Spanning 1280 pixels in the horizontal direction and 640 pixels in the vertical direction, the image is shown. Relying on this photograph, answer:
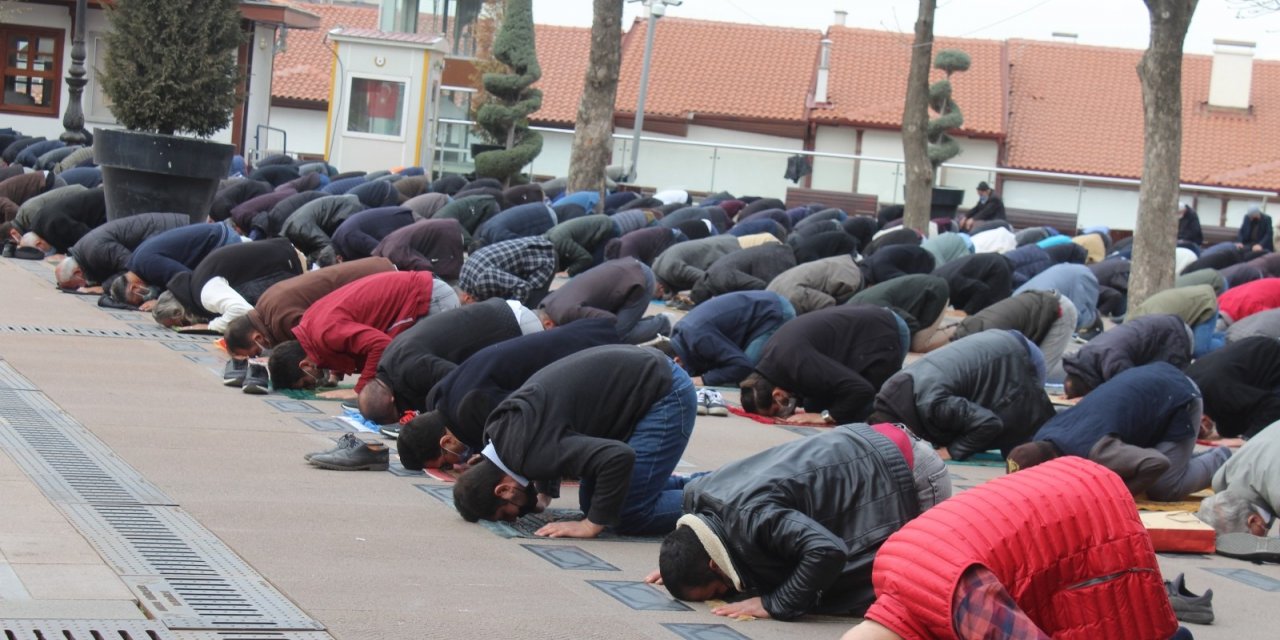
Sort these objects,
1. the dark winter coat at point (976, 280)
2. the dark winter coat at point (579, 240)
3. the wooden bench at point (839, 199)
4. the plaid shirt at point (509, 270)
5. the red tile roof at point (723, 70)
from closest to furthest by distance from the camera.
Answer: the plaid shirt at point (509, 270) < the dark winter coat at point (976, 280) < the dark winter coat at point (579, 240) < the wooden bench at point (839, 199) < the red tile roof at point (723, 70)

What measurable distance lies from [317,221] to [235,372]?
19.6ft

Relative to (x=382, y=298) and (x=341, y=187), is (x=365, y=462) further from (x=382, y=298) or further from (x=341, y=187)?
(x=341, y=187)

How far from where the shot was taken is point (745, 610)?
533cm

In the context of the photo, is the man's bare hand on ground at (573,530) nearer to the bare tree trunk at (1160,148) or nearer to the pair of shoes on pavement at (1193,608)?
the pair of shoes on pavement at (1193,608)

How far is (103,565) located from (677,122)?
3906 cm

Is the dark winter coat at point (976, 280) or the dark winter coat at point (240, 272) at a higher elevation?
the dark winter coat at point (976, 280)

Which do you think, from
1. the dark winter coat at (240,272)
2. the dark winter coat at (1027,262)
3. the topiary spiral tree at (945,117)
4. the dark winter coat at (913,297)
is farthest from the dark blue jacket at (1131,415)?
the topiary spiral tree at (945,117)

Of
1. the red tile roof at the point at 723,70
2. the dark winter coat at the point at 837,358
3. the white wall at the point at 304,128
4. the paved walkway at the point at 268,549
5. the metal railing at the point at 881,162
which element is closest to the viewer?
the paved walkway at the point at 268,549

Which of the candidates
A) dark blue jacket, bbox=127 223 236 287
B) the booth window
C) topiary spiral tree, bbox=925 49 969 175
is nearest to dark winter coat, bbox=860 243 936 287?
dark blue jacket, bbox=127 223 236 287

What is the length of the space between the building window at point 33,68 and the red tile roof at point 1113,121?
82.2ft

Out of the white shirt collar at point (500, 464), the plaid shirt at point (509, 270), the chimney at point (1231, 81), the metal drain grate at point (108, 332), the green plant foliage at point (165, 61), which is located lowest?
the metal drain grate at point (108, 332)

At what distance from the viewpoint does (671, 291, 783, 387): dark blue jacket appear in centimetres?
1122

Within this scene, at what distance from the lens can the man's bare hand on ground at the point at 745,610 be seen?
532 centimetres

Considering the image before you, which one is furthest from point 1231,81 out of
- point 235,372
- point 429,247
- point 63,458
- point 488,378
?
point 63,458
